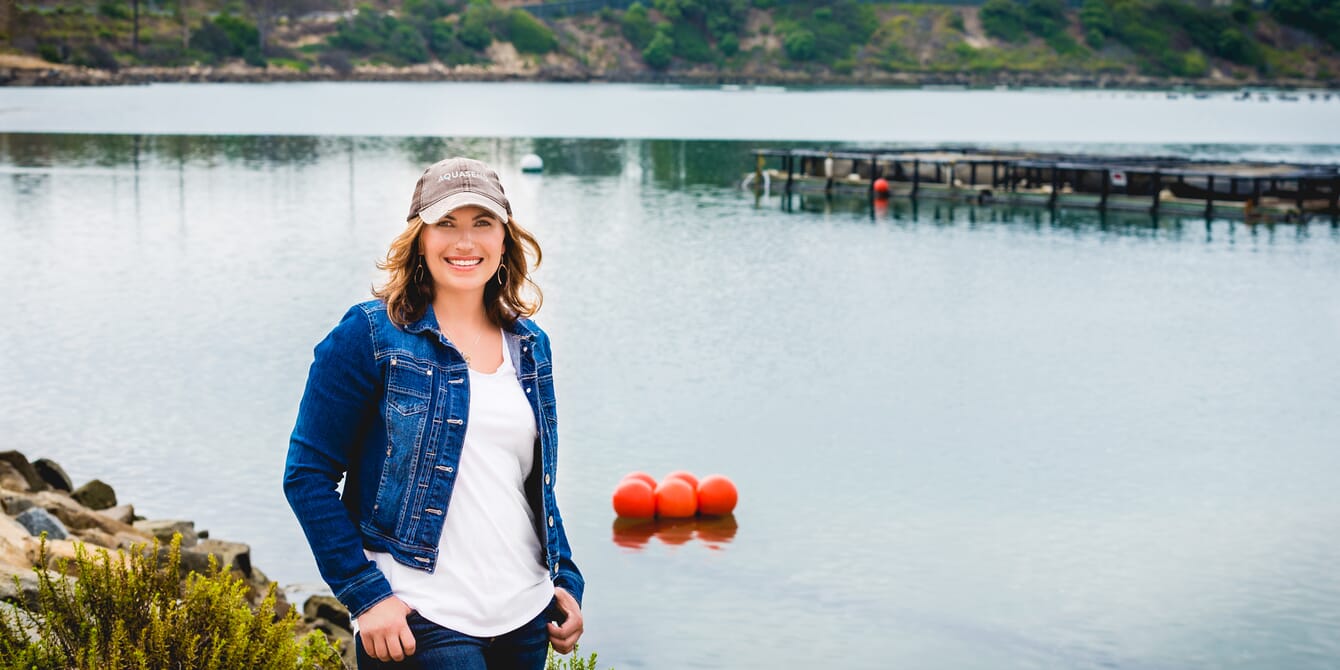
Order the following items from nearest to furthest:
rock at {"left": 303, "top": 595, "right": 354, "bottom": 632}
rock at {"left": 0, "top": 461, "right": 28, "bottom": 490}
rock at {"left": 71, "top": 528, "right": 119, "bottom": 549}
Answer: rock at {"left": 303, "top": 595, "right": 354, "bottom": 632} → rock at {"left": 71, "top": 528, "right": 119, "bottom": 549} → rock at {"left": 0, "top": 461, "right": 28, "bottom": 490}

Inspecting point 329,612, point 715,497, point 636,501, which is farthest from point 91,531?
point 715,497

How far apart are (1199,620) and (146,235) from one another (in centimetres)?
3008

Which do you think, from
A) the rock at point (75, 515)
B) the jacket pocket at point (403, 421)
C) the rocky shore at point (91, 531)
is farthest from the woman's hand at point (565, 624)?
the rock at point (75, 515)

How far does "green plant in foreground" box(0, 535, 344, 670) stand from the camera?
16.2 feet

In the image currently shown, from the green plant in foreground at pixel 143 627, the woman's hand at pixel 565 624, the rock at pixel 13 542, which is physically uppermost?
the woman's hand at pixel 565 624

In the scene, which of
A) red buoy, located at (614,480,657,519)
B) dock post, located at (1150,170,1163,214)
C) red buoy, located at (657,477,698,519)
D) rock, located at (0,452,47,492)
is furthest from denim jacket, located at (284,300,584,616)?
dock post, located at (1150,170,1163,214)

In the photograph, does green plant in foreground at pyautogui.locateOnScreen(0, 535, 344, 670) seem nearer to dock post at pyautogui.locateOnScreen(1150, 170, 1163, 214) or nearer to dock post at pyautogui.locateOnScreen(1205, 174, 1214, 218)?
dock post at pyautogui.locateOnScreen(1205, 174, 1214, 218)

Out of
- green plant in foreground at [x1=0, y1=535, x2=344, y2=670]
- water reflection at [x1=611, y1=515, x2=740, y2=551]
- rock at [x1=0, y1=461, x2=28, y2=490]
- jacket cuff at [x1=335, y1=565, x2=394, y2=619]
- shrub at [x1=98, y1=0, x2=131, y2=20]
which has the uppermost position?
shrub at [x1=98, y1=0, x2=131, y2=20]

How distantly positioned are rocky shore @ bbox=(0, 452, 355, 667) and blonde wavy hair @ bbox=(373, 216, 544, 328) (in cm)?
484

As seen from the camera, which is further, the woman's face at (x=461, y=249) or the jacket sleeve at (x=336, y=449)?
the woman's face at (x=461, y=249)

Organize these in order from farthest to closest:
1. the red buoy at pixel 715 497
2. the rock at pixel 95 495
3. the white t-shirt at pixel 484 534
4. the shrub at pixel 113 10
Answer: the shrub at pixel 113 10 → the red buoy at pixel 715 497 → the rock at pixel 95 495 → the white t-shirt at pixel 484 534

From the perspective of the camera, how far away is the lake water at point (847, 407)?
39.5ft

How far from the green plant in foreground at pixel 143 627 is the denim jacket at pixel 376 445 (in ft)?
3.77

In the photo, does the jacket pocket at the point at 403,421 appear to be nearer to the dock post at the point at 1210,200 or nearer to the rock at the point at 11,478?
the rock at the point at 11,478
